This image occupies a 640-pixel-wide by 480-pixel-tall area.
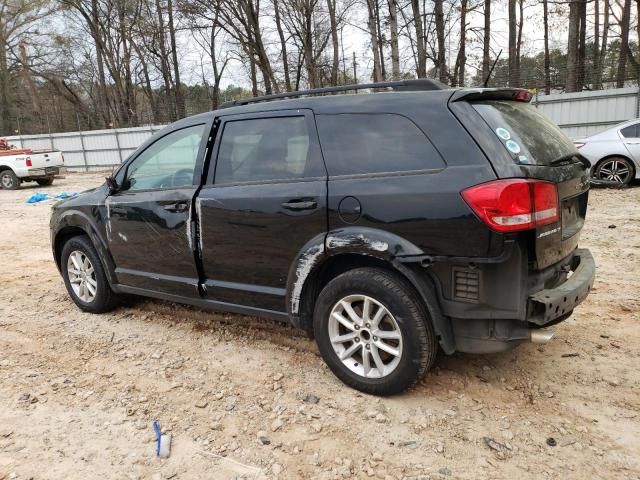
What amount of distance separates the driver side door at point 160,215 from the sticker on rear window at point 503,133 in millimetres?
2071

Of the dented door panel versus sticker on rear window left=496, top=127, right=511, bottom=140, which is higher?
sticker on rear window left=496, top=127, right=511, bottom=140

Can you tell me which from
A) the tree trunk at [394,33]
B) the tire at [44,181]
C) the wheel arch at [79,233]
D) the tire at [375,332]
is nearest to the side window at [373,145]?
the tire at [375,332]

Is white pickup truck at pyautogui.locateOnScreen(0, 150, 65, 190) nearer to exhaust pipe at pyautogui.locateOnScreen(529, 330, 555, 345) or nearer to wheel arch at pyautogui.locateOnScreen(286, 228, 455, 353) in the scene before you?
wheel arch at pyautogui.locateOnScreen(286, 228, 455, 353)

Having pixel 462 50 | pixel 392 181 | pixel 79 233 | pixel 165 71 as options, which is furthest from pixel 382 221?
pixel 165 71

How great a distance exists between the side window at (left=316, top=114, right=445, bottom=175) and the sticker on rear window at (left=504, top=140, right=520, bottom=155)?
356mm

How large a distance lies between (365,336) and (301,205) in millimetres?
890

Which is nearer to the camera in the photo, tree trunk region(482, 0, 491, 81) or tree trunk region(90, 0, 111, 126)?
tree trunk region(482, 0, 491, 81)

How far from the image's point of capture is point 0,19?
106 feet

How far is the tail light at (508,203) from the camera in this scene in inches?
100

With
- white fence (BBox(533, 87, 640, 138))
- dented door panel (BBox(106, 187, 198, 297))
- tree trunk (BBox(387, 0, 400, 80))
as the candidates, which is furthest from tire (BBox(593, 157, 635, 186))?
dented door panel (BBox(106, 187, 198, 297))

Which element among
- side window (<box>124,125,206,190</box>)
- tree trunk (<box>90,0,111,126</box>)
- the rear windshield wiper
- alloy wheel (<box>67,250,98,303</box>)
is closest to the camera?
the rear windshield wiper

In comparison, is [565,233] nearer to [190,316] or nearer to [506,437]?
[506,437]

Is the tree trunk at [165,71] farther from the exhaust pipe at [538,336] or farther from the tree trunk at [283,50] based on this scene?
the exhaust pipe at [538,336]

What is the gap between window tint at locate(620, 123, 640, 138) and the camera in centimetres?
989
